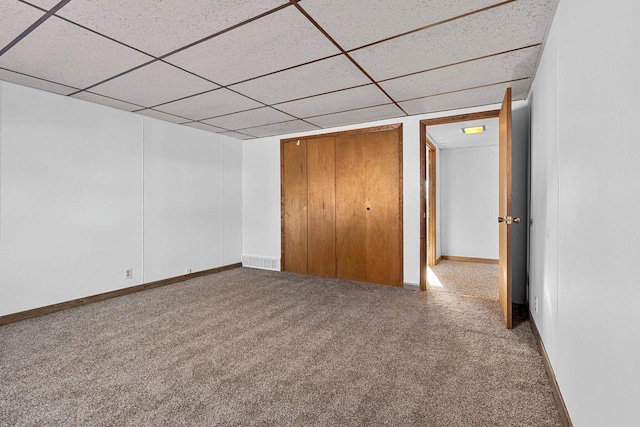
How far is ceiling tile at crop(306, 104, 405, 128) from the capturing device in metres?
3.84

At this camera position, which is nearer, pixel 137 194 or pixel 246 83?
pixel 246 83

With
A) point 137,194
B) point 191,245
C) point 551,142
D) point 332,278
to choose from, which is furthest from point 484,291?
point 137,194

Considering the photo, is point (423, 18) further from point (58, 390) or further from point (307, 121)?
point (58, 390)

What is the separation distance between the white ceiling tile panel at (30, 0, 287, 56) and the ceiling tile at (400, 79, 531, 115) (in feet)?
7.41

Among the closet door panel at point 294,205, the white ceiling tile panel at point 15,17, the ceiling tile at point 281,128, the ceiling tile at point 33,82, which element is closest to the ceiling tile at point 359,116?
the ceiling tile at point 281,128

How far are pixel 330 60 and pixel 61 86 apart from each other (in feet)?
8.98

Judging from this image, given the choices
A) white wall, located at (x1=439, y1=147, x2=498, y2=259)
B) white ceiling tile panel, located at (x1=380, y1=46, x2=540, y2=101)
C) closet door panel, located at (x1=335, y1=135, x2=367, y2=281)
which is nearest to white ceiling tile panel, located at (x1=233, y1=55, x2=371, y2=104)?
white ceiling tile panel, located at (x1=380, y1=46, x2=540, y2=101)

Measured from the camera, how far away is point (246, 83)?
2.98 meters

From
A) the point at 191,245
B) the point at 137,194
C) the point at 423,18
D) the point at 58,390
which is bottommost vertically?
the point at 58,390

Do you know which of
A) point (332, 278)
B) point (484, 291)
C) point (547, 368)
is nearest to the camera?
point (547, 368)

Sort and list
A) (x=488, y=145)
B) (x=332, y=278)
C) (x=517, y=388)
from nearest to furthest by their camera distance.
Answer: (x=517, y=388), (x=332, y=278), (x=488, y=145)

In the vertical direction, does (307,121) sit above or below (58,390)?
above

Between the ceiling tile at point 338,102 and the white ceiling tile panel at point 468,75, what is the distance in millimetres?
178

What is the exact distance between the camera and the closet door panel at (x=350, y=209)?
4504mm
